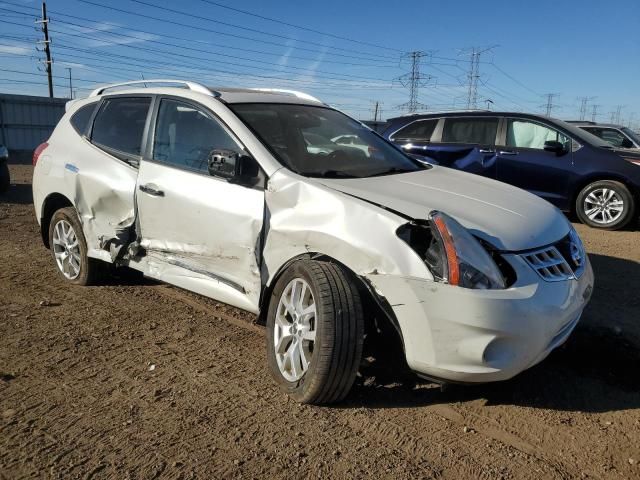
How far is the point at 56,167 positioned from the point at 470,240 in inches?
150

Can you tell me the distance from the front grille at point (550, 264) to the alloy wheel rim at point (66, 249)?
374 centimetres

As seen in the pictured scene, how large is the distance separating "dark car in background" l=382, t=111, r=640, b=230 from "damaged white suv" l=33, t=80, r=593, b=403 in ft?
15.2

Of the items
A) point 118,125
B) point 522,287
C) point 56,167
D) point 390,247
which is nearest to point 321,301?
point 390,247

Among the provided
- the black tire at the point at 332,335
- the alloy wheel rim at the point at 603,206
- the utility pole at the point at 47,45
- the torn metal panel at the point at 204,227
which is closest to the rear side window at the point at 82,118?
the torn metal panel at the point at 204,227

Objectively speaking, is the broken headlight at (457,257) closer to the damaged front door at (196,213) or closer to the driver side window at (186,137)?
the damaged front door at (196,213)

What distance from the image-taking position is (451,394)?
3.20 m

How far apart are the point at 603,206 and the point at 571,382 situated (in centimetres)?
564

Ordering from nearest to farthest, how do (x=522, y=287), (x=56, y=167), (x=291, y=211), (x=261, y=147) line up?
1. (x=522, y=287)
2. (x=291, y=211)
3. (x=261, y=147)
4. (x=56, y=167)

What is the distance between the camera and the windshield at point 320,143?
359 centimetres

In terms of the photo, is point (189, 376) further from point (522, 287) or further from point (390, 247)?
point (522, 287)

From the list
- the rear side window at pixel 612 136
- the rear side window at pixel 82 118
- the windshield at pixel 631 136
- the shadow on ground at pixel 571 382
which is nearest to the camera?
the shadow on ground at pixel 571 382

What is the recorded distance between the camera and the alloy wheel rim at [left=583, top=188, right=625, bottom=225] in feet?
26.7

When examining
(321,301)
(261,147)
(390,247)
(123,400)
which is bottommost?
(123,400)

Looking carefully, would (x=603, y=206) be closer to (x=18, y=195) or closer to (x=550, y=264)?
(x=550, y=264)
